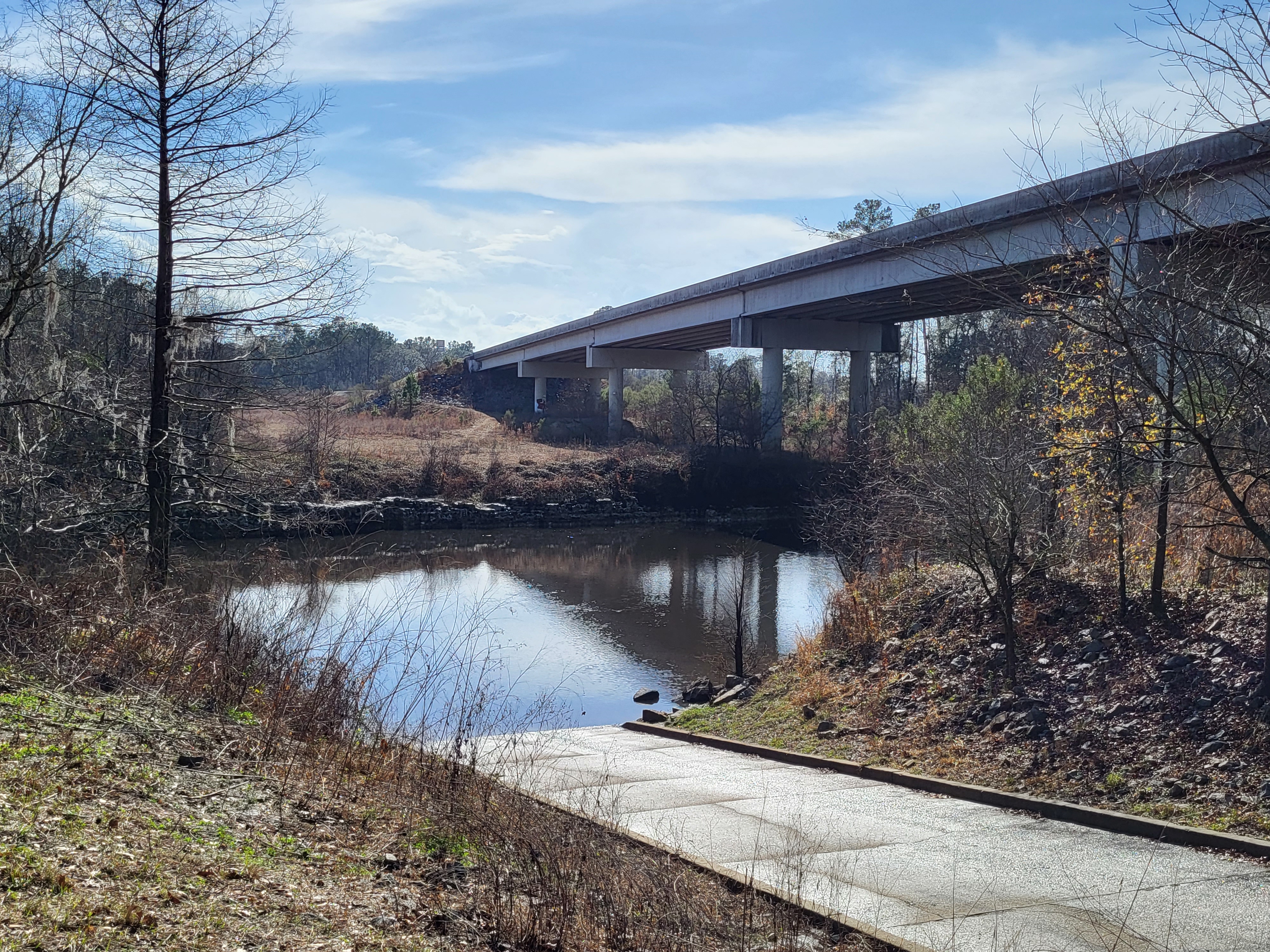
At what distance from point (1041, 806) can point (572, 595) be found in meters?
19.6

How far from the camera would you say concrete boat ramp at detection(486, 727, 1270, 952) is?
536cm

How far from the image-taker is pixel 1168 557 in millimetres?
12688

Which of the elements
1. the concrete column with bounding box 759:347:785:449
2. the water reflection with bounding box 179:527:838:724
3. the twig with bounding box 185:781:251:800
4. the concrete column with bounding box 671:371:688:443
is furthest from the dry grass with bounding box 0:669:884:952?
the concrete column with bounding box 671:371:688:443

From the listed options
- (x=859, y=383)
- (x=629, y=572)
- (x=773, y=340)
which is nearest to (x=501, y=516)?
(x=773, y=340)

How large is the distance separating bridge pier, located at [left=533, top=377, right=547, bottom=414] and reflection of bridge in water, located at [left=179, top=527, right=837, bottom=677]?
3449 centimetres

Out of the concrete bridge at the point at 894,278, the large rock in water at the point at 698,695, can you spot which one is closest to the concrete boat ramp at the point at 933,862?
the concrete bridge at the point at 894,278

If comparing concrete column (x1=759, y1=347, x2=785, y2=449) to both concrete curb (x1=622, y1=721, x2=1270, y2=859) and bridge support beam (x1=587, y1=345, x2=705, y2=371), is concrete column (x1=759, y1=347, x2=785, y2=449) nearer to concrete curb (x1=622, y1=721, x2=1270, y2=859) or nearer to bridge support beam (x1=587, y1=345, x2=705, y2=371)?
bridge support beam (x1=587, y1=345, x2=705, y2=371)

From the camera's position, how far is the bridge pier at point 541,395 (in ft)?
255

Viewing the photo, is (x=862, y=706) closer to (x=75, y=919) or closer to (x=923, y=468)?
(x=923, y=468)

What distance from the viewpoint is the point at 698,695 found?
1688cm

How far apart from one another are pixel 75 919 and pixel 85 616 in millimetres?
6164

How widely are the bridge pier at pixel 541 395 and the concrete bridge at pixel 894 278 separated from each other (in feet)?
0.43

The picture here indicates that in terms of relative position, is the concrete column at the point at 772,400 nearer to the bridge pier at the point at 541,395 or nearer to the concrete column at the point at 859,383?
the concrete column at the point at 859,383

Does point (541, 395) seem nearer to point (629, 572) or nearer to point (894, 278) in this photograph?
point (894, 278)
